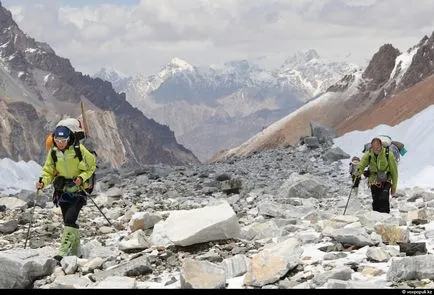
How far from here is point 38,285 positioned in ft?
31.4

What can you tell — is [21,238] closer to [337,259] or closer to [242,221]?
[242,221]

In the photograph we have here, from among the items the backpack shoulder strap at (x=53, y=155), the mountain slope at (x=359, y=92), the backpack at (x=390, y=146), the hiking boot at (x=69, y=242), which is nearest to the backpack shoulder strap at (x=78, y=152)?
the backpack shoulder strap at (x=53, y=155)

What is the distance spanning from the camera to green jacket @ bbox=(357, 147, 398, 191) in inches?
595

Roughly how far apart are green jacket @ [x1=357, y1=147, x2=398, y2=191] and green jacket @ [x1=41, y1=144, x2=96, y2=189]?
705 cm

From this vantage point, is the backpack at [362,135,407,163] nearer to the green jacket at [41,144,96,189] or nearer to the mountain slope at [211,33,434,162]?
the green jacket at [41,144,96,189]

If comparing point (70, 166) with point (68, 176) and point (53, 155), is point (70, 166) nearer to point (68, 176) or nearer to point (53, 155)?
point (68, 176)

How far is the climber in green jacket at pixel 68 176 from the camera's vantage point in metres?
11.5

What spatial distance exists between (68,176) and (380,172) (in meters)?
7.78

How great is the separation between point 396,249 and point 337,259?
1.02 m

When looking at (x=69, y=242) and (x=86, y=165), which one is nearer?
(x=69, y=242)

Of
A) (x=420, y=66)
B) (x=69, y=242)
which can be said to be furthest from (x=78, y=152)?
(x=420, y=66)

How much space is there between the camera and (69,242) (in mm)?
11469

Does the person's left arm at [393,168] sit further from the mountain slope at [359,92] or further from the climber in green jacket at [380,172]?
the mountain slope at [359,92]
